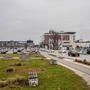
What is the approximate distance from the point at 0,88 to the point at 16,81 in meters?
2.59

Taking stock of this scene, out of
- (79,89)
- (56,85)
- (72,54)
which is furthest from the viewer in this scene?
(72,54)

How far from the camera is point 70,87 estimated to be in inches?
797

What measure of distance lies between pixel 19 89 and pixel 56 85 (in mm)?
2789

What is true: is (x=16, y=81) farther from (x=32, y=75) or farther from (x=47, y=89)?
(x=47, y=89)

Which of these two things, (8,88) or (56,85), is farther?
(56,85)

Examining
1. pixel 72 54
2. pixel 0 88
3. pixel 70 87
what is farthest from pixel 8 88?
pixel 72 54

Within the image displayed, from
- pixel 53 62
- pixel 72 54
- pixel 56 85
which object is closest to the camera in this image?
pixel 56 85

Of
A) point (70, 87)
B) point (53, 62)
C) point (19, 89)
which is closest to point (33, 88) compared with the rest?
point (19, 89)

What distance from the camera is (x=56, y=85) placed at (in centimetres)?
2119

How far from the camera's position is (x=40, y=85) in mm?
→ 21375

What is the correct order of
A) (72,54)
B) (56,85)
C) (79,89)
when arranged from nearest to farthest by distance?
(79,89) < (56,85) < (72,54)

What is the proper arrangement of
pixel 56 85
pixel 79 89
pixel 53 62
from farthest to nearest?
pixel 53 62 → pixel 56 85 → pixel 79 89

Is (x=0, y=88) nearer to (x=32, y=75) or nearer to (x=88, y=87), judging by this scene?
(x=32, y=75)

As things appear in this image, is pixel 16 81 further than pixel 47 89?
Yes
